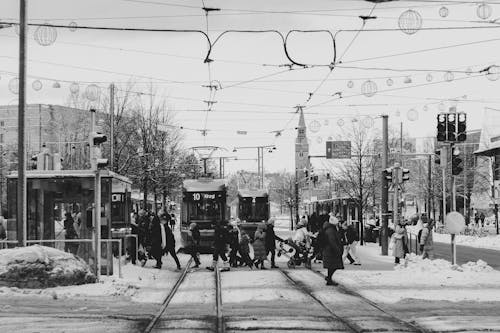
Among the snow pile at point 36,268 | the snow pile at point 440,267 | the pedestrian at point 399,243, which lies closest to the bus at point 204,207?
the pedestrian at point 399,243

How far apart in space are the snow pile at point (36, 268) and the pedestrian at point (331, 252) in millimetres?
5820

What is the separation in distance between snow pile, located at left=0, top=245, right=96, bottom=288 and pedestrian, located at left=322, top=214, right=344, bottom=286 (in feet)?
19.1

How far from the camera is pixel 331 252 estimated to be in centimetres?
1947

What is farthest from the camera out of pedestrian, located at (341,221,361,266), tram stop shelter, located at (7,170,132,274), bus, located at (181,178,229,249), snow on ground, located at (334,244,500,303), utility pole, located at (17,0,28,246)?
bus, located at (181,178,229,249)

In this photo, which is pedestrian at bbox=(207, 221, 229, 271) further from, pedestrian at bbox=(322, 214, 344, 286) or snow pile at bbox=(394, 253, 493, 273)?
pedestrian at bbox=(322, 214, 344, 286)

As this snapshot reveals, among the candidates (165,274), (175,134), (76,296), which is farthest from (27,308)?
(175,134)

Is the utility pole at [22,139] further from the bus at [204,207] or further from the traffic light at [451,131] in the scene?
the bus at [204,207]

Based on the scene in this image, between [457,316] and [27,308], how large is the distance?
7.24 m

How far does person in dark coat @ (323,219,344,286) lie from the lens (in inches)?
761

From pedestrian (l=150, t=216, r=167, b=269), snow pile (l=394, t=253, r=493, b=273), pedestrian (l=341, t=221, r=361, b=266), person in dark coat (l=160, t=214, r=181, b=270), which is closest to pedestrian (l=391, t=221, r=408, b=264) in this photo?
pedestrian (l=341, t=221, r=361, b=266)

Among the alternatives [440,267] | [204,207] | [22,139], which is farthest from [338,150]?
[22,139]

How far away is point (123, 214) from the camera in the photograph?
92.6 ft

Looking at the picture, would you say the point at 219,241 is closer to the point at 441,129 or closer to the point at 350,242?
the point at 350,242

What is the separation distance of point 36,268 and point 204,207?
1828 centimetres
